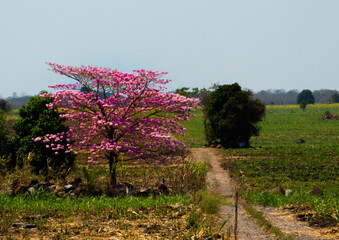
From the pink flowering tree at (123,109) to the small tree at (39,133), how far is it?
2.83m

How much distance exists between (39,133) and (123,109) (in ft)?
19.1

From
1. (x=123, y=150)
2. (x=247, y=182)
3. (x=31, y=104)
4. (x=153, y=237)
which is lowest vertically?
(x=247, y=182)

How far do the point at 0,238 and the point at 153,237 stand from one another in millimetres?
3283

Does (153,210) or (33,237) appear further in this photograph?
(153,210)

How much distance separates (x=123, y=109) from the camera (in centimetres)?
1551

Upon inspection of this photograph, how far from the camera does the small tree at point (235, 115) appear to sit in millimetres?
33375

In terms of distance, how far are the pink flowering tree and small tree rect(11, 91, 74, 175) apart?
2.83m

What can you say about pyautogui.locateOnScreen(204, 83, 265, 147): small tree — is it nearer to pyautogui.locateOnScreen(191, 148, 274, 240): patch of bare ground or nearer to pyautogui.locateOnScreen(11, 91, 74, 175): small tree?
pyautogui.locateOnScreen(191, 148, 274, 240): patch of bare ground

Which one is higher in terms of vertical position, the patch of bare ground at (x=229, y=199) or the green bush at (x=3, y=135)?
the green bush at (x=3, y=135)

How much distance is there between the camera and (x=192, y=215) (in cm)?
891

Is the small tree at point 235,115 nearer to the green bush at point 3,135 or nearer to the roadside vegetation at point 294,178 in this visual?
the roadside vegetation at point 294,178

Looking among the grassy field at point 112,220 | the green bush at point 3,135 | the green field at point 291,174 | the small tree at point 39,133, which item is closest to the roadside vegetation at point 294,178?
the green field at point 291,174

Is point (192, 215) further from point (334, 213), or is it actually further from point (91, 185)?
point (91, 185)

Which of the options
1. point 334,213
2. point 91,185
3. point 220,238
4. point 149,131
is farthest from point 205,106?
point 220,238
